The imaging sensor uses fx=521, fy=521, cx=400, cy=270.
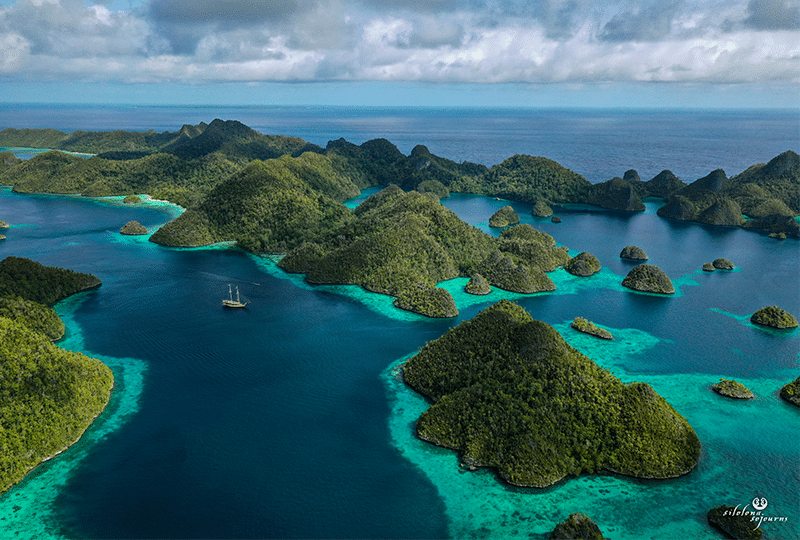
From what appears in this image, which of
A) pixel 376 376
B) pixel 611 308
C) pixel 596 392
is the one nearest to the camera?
pixel 596 392

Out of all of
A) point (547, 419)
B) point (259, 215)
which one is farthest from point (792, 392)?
point (259, 215)

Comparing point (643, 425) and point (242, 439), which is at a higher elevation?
point (643, 425)

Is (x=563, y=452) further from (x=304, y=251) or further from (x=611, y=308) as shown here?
(x=304, y=251)

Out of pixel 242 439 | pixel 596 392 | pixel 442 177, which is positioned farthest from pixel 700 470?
pixel 442 177

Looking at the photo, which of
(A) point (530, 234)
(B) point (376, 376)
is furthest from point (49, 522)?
(A) point (530, 234)

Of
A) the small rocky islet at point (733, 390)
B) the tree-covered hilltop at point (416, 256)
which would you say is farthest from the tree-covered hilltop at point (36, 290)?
the small rocky islet at point (733, 390)

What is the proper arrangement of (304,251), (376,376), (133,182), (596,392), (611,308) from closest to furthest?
(596,392)
(376,376)
(611,308)
(304,251)
(133,182)

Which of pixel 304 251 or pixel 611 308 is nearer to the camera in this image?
pixel 611 308
